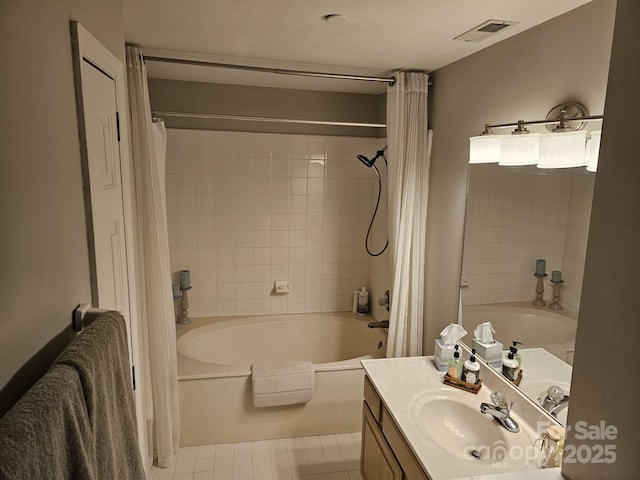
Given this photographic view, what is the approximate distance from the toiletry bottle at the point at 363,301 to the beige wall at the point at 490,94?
2.97 ft

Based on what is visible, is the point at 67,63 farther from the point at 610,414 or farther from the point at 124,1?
the point at 610,414

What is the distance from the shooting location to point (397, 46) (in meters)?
2.13

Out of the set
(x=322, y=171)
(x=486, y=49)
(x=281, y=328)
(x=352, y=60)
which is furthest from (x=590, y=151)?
(x=281, y=328)

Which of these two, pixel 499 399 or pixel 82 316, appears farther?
pixel 499 399

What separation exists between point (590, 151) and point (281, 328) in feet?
8.53

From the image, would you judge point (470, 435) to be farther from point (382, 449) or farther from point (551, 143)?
point (551, 143)

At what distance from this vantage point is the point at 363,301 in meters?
3.60

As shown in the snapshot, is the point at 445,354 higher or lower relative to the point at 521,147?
lower

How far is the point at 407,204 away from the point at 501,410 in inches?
51.1

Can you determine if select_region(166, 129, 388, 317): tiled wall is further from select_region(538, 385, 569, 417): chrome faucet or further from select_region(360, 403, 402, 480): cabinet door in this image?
select_region(538, 385, 569, 417): chrome faucet

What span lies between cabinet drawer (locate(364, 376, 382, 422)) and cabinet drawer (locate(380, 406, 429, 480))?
0.14 feet

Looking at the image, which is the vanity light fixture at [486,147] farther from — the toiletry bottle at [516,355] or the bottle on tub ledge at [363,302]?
the bottle on tub ledge at [363,302]

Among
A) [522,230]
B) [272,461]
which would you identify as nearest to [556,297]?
[522,230]

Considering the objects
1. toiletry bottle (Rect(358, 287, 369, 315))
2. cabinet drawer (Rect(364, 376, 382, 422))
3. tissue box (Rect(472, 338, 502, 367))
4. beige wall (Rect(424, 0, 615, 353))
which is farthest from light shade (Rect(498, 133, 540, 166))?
toiletry bottle (Rect(358, 287, 369, 315))
